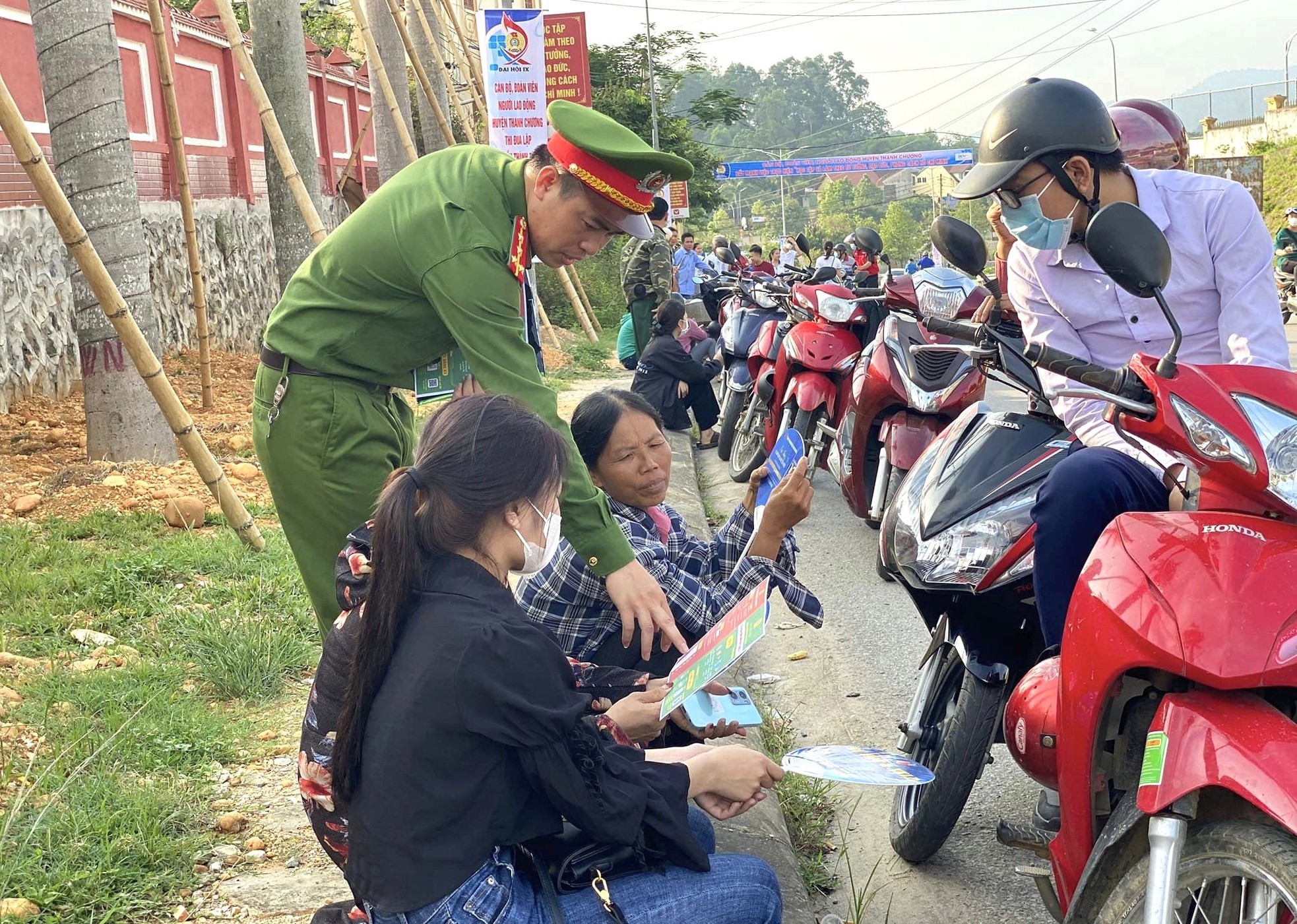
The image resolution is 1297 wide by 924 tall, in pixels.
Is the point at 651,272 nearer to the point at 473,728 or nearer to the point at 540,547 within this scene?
the point at 540,547

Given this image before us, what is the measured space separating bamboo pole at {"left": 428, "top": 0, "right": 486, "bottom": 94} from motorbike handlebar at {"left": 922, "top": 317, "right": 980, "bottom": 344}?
10.7 m

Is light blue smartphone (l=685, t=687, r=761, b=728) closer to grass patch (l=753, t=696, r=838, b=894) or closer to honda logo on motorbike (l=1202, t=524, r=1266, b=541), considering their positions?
grass patch (l=753, t=696, r=838, b=894)

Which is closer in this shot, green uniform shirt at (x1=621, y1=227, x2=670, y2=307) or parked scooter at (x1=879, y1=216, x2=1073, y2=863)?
parked scooter at (x1=879, y1=216, x2=1073, y2=863)

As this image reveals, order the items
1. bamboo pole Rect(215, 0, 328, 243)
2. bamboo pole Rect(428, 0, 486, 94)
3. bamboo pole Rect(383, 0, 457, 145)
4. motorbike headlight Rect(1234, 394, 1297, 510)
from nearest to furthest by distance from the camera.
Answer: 1. motorbike headlight Rect(1234, 394, 1297, 510)
2. bamboo pole Rect(215, 0, 328, 243)
3. bamboo pole Rect(383, 0, 457, 145)
4. bamboo pole Rect(428, 0, 486, 94)

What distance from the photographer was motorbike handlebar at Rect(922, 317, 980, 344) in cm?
252

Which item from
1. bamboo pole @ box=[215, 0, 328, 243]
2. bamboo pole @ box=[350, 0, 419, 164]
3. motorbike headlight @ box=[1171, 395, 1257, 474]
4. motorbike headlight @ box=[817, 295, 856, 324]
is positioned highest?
bamboo pole @ box=[350, 0, 419, 164]

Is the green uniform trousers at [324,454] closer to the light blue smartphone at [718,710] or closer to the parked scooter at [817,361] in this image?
the light blue smartphone at [718,710]

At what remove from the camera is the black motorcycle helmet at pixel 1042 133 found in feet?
8.54

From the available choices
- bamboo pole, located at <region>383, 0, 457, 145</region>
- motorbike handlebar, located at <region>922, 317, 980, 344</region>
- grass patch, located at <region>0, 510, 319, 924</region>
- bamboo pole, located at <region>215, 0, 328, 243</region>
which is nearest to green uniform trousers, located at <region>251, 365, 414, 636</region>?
grass patch, located at <region>0, 510, 319, 924</region>

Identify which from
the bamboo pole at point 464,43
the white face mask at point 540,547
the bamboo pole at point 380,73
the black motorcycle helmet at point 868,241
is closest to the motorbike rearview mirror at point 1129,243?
the white face mask at point 540,547

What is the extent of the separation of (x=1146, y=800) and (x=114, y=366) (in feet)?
18.3

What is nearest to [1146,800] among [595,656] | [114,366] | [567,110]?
[595,656]

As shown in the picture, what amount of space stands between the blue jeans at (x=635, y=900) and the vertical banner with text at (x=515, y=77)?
7878 millimetres

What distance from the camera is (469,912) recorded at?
184 cm
